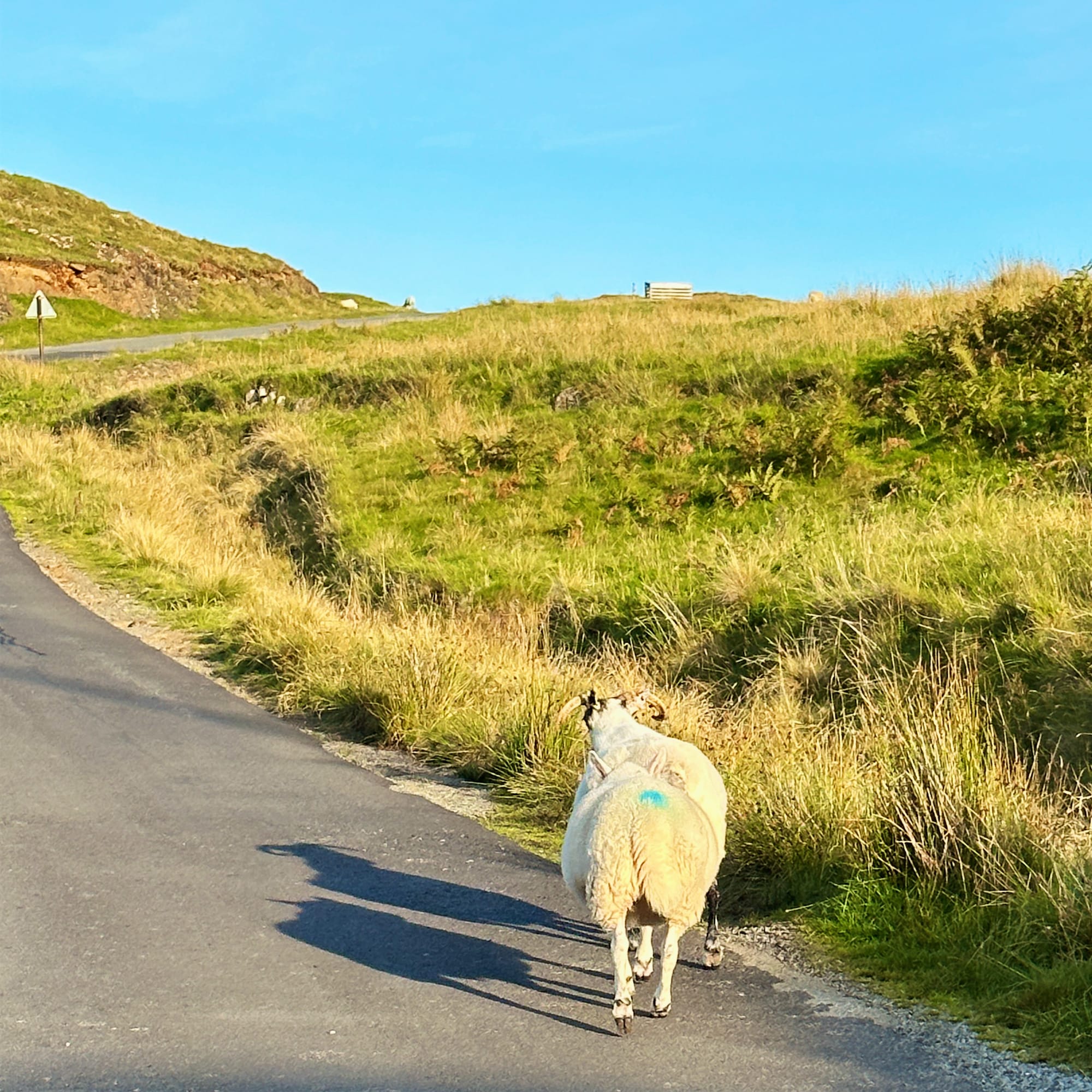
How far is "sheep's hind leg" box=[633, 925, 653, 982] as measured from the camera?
16.8 feet

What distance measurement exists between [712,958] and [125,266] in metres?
53.0

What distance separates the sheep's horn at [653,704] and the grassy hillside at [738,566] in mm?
888

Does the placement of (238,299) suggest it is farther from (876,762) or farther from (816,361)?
(876,762)

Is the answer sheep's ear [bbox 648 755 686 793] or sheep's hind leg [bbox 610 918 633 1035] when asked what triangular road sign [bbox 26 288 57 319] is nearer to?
sheep's ear [bbox 648 755 686 793]

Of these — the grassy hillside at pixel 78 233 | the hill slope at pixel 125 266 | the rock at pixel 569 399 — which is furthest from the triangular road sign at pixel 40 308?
the rock at pixel 569 399

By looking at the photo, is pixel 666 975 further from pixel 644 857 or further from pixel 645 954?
pixel 644 857

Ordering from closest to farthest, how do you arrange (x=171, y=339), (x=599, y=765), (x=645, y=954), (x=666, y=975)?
(x=666, y=975), (x=645, y=954), (x=599, y=765), (x=171, y=339)

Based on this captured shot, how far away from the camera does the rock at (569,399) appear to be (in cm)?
2011

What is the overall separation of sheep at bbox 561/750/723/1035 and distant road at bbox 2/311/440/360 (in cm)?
3366

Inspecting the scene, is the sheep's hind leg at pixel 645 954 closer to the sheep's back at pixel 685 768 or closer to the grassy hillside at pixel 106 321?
the sheep's back at pixel 685 768

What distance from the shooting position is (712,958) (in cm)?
547

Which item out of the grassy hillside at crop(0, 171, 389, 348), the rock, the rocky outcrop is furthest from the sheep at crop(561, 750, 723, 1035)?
the rocky outcrop

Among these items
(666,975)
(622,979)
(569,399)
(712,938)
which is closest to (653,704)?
(712,938)

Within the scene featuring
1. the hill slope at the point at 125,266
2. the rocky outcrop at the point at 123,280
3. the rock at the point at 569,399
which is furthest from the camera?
the hill slope at the point at 125,266
